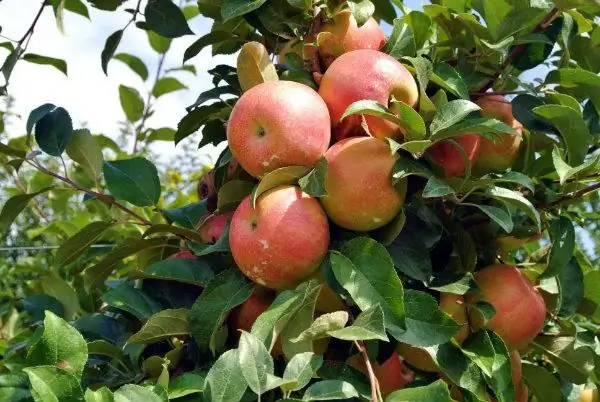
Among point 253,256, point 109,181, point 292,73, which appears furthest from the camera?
point 109,181

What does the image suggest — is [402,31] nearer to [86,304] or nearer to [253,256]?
[253,256]

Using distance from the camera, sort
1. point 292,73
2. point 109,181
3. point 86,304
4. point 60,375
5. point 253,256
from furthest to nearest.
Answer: point 86,304, point 109,181, point 292,73, point 253,256, point 60,375

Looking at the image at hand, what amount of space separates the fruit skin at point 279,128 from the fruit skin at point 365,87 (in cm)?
3

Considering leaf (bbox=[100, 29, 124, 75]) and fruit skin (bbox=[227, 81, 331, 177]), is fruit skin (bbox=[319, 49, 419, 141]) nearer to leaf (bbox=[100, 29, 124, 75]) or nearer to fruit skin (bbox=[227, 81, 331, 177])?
fruit skin (bbox=[227, 81, 331, 177])

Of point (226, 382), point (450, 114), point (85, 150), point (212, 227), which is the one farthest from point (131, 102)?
point (226, 382)

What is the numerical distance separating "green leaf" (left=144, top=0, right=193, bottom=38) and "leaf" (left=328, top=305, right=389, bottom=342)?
80cm

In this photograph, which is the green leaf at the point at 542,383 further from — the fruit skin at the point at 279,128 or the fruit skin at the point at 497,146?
the fruit skin at the point at 279,128

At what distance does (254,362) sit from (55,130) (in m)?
0.66

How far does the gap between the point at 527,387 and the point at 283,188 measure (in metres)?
0.60

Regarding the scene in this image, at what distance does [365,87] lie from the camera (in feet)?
3.12

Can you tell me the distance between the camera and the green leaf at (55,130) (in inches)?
47.6

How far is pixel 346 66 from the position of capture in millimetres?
981

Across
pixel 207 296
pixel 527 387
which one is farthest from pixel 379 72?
pixel 527 387

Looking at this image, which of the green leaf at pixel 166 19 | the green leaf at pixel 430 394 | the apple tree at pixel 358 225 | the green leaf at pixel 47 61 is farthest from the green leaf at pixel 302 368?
the green leaf at pixel 47 61
